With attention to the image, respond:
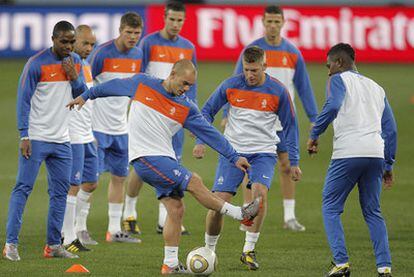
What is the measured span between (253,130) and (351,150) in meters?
1.49

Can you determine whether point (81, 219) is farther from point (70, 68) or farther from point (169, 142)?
point (169, 142)

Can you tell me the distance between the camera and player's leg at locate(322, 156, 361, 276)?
9383mm

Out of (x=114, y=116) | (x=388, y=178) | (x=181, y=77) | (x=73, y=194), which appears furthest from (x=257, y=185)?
(x=114, y=116)

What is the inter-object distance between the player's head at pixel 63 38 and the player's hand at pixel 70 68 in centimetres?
7

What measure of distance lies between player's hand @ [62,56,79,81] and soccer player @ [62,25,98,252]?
3.19 feet

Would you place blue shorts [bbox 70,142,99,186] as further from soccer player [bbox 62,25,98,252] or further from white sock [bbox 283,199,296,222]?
white sock [bbox 283,199,296,222]

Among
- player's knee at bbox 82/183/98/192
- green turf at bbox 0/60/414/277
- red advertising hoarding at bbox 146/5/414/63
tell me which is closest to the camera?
green turf at bbox 0/60/414/277

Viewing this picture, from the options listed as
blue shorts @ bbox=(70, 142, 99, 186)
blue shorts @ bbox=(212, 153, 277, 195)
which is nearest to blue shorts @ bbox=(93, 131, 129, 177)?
blue shorts @ bbox=(70, 142, 99, 186)

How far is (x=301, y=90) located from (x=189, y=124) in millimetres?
3662

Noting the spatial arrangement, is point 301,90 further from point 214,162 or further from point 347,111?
point 214,162

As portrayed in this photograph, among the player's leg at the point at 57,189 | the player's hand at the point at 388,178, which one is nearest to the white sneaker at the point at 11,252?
the player's leg at the point at 57,189

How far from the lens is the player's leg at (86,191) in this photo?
11742 mm

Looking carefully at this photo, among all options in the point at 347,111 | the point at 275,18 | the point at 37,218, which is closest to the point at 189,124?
the point at 347,111

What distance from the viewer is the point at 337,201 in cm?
949
